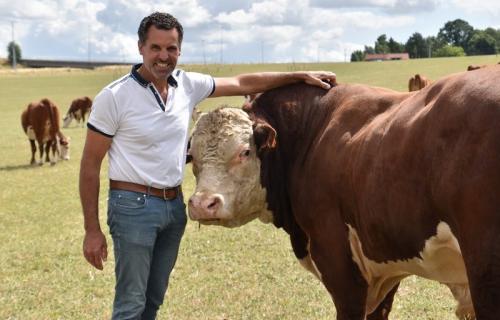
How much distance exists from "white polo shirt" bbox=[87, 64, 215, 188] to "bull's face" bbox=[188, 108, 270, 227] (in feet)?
0.73

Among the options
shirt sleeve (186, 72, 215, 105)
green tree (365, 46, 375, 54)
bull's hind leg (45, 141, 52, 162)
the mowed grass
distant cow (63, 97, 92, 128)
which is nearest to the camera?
shirt sleeve (186, 72, 215, 105)

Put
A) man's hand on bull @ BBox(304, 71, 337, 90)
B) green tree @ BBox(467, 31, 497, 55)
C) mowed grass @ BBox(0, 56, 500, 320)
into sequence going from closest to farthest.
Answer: man's hand on bull @ BBox(304, 71, 337, 90)
mowed grass @ BBox(0, 56, 500, 320)
green tree @ BBox(467, 31, 497, 55)

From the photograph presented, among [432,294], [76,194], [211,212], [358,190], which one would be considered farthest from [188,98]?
[76,194]

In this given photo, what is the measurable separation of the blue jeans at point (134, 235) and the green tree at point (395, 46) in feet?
393

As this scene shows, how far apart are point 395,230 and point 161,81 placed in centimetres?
174

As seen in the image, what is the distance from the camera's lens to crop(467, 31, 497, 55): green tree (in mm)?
108562

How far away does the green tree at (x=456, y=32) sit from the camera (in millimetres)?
123875

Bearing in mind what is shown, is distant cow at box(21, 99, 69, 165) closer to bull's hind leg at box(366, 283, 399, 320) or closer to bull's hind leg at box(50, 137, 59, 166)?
bull's hind leg at box(50, 137, 59, 166)

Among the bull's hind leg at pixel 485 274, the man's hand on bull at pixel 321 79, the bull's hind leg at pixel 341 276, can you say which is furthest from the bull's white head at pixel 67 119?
the bull's hind leg at pixel 485 274

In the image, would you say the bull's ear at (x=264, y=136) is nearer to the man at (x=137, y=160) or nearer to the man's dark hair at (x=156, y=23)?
the man at (x=137, y=160)

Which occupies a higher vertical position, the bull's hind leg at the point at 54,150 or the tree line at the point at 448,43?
the tree line at the point at 448,43

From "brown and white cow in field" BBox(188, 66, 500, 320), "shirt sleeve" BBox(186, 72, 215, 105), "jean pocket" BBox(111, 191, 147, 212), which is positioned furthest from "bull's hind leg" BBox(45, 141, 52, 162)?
"jean pocket" BBox(111, 191, 147, 212)

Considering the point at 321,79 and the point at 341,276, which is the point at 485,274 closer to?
the point at 341,276

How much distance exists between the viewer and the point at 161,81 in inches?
162
